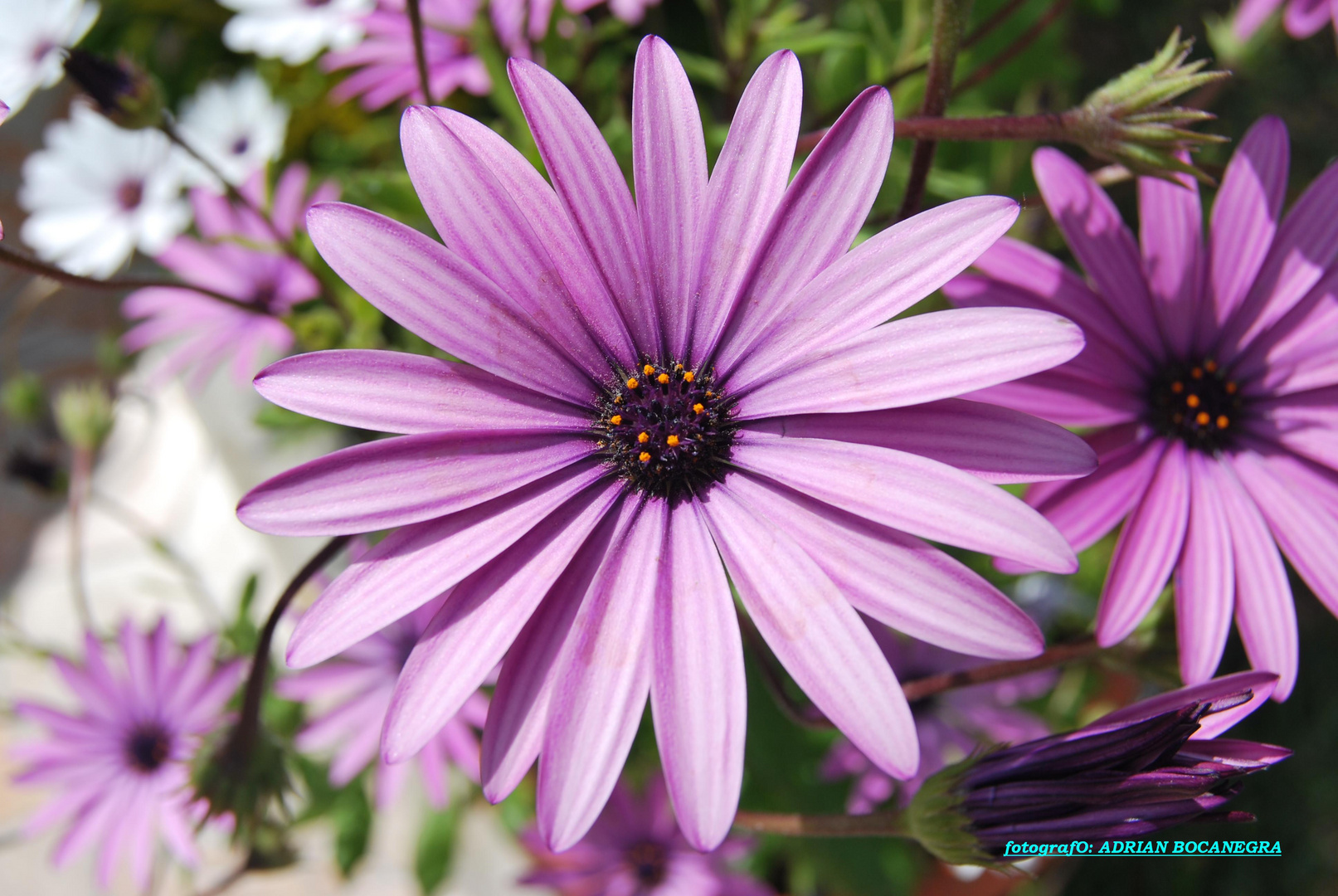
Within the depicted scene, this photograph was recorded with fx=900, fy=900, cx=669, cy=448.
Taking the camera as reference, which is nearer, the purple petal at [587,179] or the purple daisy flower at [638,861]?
the purple petal at [587,179]

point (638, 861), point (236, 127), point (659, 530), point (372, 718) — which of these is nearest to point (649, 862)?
point (638, 861)

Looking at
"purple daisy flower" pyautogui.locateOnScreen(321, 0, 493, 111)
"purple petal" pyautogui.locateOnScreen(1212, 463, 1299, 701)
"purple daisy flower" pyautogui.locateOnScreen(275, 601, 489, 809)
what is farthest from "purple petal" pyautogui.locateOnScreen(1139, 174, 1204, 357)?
"purple daisy flower" pyautogui.locateOnScreen(275, 601, 489, 809)

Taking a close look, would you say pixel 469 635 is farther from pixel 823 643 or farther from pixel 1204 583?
pixel 1204 583

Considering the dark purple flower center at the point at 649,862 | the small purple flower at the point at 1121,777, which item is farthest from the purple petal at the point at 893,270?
the dark purple flower center at the point at 649,862

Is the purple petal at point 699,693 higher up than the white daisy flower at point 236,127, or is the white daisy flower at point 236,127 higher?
the white daisy flower at point 236,127

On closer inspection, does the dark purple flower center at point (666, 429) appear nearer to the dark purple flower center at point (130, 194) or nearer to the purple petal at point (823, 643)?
the purple petal at point (823, 643)

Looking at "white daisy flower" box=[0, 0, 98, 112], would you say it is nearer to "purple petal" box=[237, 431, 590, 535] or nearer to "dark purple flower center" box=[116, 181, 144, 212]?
"dark purple flower center" box=[116, 181, 144, 212]
